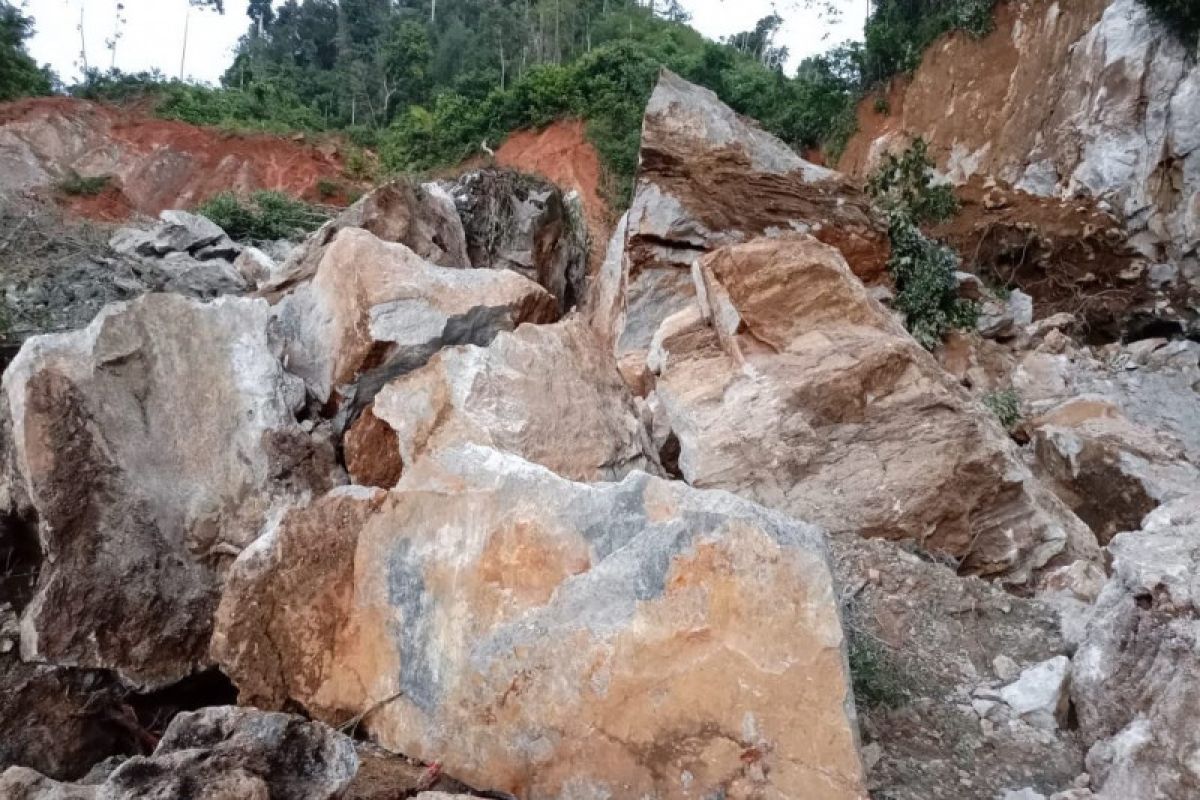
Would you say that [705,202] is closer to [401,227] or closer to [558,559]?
[401,227]

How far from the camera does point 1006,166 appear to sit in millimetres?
14914

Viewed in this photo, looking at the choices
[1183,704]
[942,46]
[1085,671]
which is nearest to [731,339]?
[1085,671]

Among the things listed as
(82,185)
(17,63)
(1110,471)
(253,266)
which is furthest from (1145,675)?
(17,63)

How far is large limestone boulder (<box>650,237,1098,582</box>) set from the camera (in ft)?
16.8

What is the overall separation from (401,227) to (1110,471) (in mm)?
6796

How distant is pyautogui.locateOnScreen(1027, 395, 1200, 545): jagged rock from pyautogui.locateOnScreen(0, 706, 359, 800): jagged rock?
6377mm

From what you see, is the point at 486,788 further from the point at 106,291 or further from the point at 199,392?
the point at 106,291

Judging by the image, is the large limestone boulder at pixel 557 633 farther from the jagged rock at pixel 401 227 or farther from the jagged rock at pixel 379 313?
the jagged rock at pixel 401 227

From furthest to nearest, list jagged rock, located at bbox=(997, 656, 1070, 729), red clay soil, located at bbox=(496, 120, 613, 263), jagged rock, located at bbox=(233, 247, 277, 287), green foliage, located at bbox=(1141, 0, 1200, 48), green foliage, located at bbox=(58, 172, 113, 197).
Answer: red clay soil, located at bbox=(496, 120, 613, 263)
green foliage, located at bbox=(58, 172, 113, 197)
green foliage, located at bbox=(1141, 0, 1200, 48)
jagged rock, located at bbox=(233, 247, 277, 287)
jagged rock, located at bbox=(997, 656, 1070, 729)

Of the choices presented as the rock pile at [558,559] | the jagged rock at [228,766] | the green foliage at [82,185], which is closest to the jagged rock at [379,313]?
the rock pile at [558,559]

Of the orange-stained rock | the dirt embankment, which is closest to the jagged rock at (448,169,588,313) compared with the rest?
the orange-stained rock

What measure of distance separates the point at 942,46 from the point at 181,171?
1902cm

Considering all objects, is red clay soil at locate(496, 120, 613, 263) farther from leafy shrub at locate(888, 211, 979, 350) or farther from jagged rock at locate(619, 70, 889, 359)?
leafy shrub at locate(888, 211, 979, 350)

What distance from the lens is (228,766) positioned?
2336 mm
